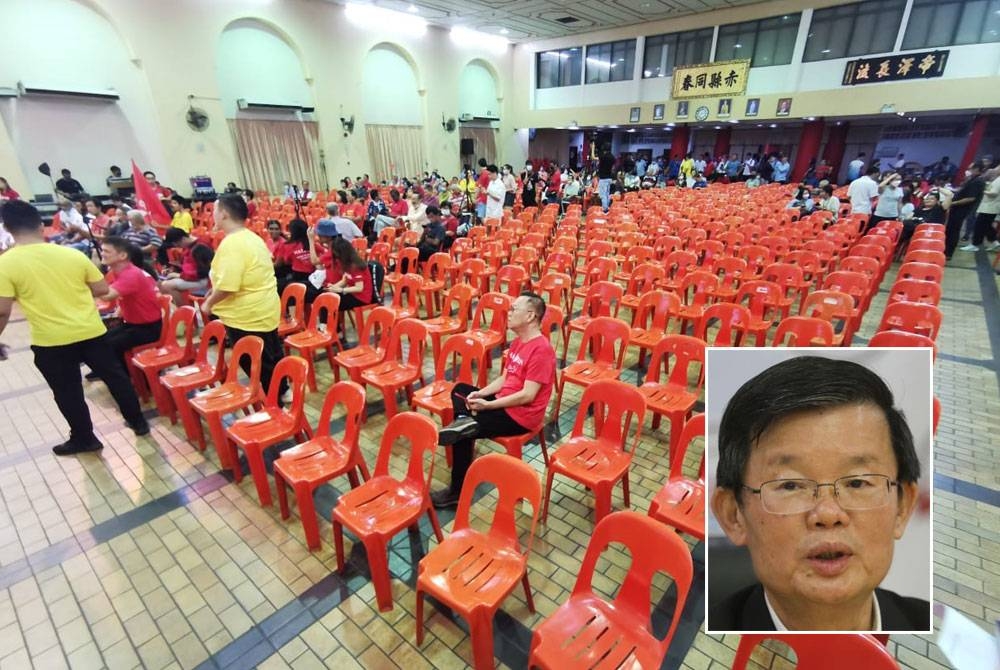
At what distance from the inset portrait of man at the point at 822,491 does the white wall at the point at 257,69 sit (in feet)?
52.7

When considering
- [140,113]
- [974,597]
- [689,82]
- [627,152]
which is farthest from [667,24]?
[974,597]

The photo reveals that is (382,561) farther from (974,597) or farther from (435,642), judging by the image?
(974,597)

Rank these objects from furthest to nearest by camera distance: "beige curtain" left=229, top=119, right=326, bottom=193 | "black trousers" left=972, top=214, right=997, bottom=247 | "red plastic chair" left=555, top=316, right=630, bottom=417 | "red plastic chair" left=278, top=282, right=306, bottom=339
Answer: "beige curtain" left=229, top=119, right=326, bottom=193 → "black trousers" left=972, top=214, right=997, bottom=247 → "red plastic chair" left=278, top=282, right=306, bottom=339 → "red plastic chair" left=555, top=316, right=630, bottom=417

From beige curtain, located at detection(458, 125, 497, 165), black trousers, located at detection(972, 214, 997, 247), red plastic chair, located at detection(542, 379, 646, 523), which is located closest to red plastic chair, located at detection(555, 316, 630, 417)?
red plastic chair, located at detection(542, 379, 646, 523)

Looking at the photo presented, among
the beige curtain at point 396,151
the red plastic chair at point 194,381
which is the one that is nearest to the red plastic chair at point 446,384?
the red plastic chair at point 194,381

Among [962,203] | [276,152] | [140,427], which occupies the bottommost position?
[140,427]

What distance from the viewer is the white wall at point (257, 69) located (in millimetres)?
12812

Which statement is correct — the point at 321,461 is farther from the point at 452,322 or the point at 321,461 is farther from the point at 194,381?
the point at 452,322

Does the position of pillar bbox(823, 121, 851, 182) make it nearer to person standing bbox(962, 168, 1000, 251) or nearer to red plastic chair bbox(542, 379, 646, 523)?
person standing bbox(962, 168, 1000, 251)

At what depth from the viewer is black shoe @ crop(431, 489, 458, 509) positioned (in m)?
2.68

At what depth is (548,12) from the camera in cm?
1498

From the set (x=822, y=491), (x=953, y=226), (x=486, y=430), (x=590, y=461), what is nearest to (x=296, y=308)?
(x=486, y=430)

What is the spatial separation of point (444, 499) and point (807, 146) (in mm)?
18999

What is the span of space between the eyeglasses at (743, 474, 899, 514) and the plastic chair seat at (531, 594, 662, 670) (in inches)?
44.4
